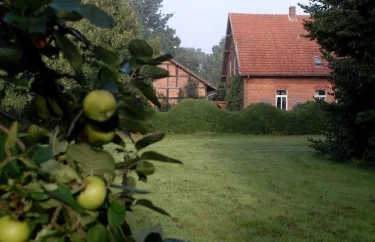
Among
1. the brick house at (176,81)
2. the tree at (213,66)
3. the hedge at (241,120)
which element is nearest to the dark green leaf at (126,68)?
the hedge at (241,120)

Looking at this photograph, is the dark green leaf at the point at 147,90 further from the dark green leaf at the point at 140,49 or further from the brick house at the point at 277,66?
the brick house at the point at 277,66

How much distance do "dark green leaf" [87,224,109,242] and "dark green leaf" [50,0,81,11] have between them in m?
0.31

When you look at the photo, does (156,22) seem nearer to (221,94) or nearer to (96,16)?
(221,94)

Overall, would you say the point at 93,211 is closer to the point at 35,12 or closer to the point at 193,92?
the point at 35,12

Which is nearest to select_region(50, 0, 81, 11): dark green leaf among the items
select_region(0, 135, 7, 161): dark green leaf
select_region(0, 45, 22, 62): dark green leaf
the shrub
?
select_region(0, 45, 22, 62): dark green leaf

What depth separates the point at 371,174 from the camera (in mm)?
9492

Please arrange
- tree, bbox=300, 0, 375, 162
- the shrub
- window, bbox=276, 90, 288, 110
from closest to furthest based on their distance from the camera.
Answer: tree, bbox=300, 0, 375, 162 → window, bbox=276, 90, 288, 110 → the shrub

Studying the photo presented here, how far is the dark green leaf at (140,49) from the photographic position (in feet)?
2.85

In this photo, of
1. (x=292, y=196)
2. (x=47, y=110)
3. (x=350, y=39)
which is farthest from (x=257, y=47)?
(x=47, y=110)

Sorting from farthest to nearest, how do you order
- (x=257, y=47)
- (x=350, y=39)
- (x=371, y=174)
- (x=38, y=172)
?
(x=257, y=47) → (x=350, y=39) → (x=371, y=174) → (x=38, y=172)

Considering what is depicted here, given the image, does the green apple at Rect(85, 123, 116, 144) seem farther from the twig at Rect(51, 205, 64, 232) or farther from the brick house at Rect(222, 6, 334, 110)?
the brick house at Rect(222, 6, 334, 110)

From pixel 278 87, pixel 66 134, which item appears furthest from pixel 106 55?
pixel 278 87

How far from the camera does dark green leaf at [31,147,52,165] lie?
71cm

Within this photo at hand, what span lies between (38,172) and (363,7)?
10.1 m
